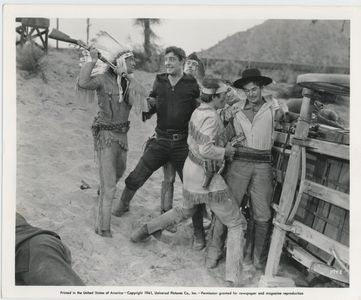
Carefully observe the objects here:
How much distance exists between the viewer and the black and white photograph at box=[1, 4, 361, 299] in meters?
2.98

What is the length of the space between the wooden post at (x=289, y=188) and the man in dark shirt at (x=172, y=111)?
740 mm

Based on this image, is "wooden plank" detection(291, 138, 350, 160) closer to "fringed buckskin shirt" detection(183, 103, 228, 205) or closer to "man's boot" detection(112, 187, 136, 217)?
"fringed buckskin shirt" detection(183, 103, 228, 205)

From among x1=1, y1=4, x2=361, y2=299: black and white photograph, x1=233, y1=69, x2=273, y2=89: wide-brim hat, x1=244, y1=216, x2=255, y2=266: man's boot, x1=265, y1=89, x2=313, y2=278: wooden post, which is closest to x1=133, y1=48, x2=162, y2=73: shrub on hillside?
x1=1, y1=4, x2=361, y2=299: black and white photograph

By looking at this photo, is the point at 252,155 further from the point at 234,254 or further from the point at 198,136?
the point at 234,254

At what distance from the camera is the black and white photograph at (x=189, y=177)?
2.98m

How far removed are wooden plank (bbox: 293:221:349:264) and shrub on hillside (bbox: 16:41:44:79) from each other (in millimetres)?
3452

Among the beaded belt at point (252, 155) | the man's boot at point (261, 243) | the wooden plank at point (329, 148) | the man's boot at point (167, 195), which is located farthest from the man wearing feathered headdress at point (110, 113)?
the wooden plank at point (329, 148)

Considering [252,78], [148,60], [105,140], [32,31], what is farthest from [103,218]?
[148,60]

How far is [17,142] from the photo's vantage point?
3418 mm

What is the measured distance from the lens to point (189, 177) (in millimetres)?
3188

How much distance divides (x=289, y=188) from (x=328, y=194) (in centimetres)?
30

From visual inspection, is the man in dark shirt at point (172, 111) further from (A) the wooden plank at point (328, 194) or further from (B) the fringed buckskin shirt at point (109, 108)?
(A) the wooden plank at point (328, 194)
